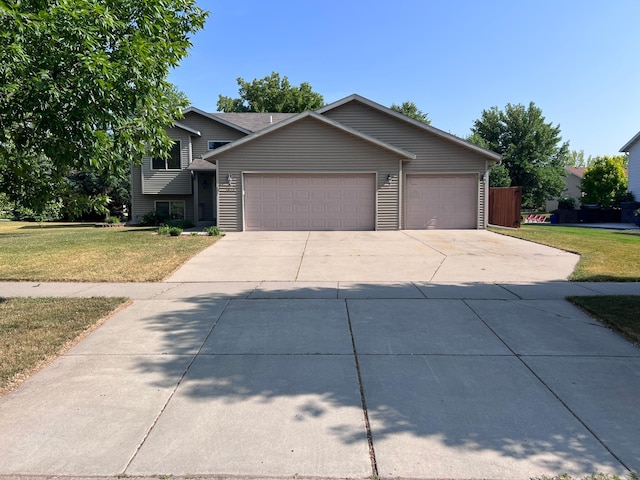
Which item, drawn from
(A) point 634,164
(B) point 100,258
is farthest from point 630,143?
(B) point 100,258

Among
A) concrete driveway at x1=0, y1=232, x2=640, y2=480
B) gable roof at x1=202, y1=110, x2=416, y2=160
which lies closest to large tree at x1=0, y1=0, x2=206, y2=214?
concrete driveway at x1=0, y1=232, x2=640, y2=480

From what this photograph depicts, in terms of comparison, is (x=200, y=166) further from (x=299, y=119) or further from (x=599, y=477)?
(x=599, y=477)

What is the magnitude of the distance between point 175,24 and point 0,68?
2.60m

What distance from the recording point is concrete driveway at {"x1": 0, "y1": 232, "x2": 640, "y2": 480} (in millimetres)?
3016

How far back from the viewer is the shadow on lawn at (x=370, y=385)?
10.7 feet

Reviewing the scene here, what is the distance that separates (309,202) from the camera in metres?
18.5

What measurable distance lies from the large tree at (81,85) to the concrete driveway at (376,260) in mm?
3846

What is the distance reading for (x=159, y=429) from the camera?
3395mm

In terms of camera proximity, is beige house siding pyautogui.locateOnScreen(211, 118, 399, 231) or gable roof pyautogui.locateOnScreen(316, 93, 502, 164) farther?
gable roof pyautogui.locateOnScreen(316, 93, 502, 164)

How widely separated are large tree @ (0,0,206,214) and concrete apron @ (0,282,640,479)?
7.44 feet

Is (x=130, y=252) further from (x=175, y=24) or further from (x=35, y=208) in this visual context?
(x=175, y=24)

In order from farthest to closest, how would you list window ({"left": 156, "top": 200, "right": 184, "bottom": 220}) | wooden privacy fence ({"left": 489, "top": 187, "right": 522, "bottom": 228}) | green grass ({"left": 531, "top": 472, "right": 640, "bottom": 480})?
window ({"left": 156, "top": 200, "right": 184, "bottom": 220}), wooden privacy fence ({"left": 489, "top": 187, "right": 522, "bottom": 228}), green grass ({"left": 531, "top": 472, "right": 640, "bottom": 480})

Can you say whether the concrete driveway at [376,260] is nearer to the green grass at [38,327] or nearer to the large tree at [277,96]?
the green grass at [38,327]

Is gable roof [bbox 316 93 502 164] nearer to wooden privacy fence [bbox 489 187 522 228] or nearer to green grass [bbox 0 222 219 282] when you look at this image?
wooden privacy fence [bbox 489 187 522 228]
